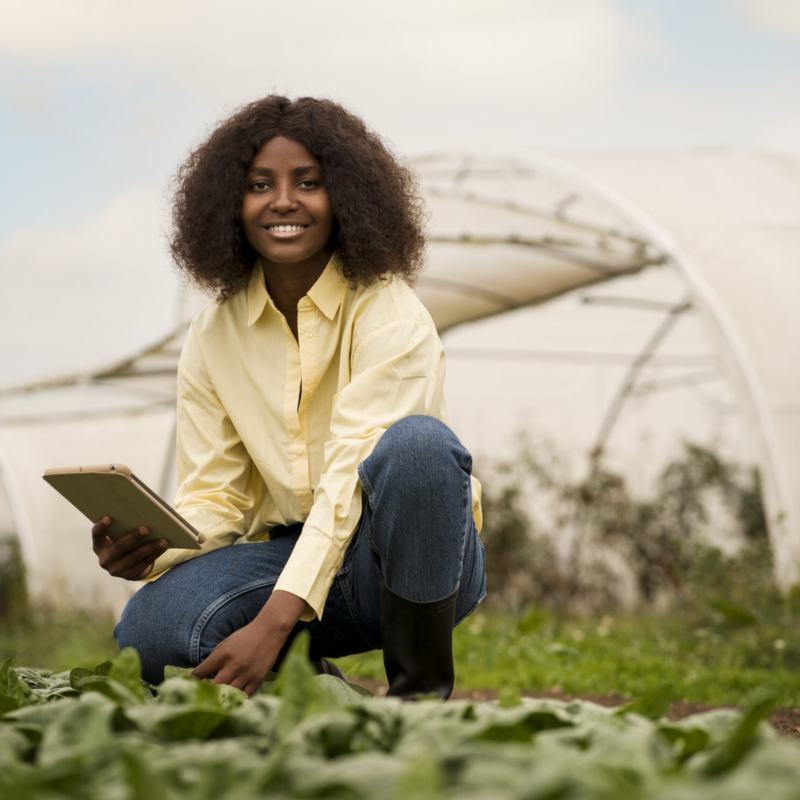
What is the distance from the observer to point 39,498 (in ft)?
23.3

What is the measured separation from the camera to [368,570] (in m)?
1.81

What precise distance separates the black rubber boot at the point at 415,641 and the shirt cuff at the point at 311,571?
136 mm

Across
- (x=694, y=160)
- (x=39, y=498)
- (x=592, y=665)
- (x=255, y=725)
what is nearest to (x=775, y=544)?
(x=592, y=665)

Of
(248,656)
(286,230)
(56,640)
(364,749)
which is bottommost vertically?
(56,640)

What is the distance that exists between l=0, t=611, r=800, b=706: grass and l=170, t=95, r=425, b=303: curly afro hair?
1124 millimetres

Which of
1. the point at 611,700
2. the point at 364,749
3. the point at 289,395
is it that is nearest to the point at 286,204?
the point at 289,395

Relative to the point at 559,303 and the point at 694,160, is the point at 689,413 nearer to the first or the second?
the point at 559,303

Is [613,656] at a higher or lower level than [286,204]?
lower

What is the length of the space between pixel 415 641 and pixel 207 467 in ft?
→ 2.18

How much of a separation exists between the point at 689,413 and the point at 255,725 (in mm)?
6326

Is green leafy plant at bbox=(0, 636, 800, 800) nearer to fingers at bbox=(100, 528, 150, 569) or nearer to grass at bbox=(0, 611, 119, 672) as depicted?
fingers at bbox=(100, 528, 150, 569)

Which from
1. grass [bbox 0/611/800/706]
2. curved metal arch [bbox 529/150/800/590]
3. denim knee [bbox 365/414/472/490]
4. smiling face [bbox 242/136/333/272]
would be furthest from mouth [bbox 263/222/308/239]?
curved metal arch [bbox 529/150/800/590]

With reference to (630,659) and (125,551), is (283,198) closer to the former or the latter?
→ (125,551)

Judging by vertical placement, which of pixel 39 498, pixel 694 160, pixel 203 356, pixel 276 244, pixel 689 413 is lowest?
pixel 39 498
